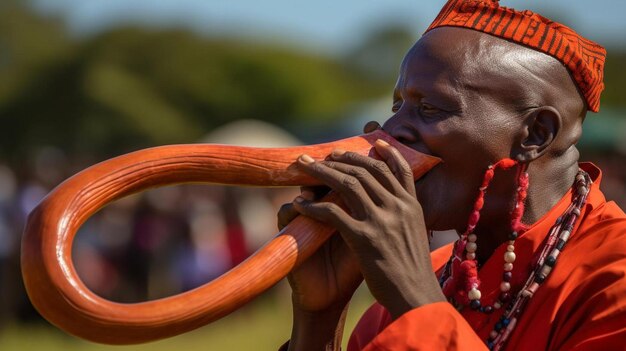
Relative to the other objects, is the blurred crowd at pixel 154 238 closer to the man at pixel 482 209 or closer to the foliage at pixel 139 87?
the man at pixel 482 209

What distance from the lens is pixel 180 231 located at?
15719 mm

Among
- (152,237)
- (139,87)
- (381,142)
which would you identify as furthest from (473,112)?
(139,87)

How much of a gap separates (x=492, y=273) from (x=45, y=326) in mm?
11027

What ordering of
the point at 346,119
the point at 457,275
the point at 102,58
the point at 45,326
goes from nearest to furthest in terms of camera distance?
the point at 457,275 → the point at 45,326 → the point at 346,119 → the point at 102,58

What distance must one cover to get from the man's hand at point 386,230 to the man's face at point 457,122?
24cm

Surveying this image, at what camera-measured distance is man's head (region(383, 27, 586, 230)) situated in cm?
358

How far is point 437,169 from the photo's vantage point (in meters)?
3.59

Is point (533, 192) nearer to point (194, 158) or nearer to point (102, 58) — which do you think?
point (194, 158)

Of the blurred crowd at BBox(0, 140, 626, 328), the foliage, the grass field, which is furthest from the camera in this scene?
the foliage

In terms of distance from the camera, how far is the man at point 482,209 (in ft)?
10.9

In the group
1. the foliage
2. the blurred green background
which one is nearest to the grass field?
the blurred green background

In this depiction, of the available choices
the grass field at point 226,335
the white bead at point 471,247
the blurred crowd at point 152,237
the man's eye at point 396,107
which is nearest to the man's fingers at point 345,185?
the man's eye at point 396,107

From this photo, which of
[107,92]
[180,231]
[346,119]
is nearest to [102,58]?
[107,92]

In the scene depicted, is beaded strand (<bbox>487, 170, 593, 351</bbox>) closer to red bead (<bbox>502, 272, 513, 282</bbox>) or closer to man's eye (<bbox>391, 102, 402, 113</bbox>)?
red bead (<bbox>502, 272, 513, 282</bbox>)
